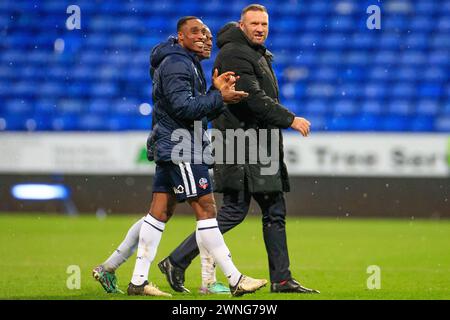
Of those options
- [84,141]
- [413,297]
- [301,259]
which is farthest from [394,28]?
[413,297]

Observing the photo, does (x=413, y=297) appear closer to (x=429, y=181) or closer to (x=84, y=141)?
(x=429, y=181)

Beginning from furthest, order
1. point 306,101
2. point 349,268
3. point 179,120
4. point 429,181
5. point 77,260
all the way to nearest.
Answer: point 306,101, point 429,181, point 77,260, point 349,268, point 179,120

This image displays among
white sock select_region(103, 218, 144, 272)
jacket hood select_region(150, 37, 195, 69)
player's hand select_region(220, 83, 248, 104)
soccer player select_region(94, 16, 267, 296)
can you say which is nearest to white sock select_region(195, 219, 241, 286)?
soccer player select_region(94, 16, 267, 296)

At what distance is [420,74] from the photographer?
17.6 meters

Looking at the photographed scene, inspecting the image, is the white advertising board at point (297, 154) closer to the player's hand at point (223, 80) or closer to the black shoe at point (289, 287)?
the black shoe at point (289, 287)

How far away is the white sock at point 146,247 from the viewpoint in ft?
22.3

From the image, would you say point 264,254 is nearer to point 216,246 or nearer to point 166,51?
point 216,246

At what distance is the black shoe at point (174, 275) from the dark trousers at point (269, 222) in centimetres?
4

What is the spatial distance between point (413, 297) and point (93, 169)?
8.94m

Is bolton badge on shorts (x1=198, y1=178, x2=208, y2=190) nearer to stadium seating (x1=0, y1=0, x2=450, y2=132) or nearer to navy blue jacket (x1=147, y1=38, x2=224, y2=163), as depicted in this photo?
navy blue jacket (x1=147, y1=38, x2=224, y2=163)

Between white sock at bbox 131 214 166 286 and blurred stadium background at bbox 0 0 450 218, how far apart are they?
26.7 feet

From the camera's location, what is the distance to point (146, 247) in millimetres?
6840

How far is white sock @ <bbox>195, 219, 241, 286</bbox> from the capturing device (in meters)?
6.62

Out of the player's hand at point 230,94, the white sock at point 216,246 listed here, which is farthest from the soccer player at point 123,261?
the white sock at point 216,246
